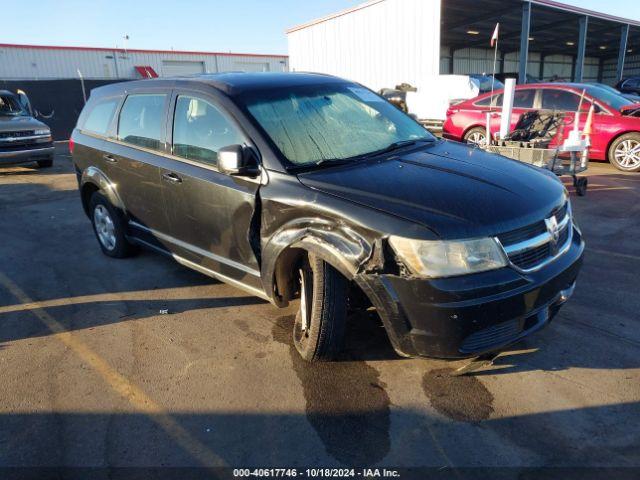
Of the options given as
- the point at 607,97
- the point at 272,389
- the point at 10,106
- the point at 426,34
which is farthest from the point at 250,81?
the point at 426,34

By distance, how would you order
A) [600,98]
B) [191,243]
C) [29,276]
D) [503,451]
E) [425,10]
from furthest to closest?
[425,10], [600,98], [29,276], [191,243], [503,451]

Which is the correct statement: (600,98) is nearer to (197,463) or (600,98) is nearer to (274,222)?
(274,222)

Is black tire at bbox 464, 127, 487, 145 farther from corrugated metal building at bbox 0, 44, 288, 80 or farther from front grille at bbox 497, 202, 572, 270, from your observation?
corrugated metal building at bbox 0, 44, 288, 80

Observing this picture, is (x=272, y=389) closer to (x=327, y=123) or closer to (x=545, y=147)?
(x=327, y=123)

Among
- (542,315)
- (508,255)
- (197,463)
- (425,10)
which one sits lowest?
(197,463)

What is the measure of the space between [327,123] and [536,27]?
102 ft

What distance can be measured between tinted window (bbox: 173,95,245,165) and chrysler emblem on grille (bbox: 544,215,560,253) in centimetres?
198

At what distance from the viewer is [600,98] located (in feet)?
30.8

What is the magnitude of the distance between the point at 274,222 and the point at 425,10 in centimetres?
1818

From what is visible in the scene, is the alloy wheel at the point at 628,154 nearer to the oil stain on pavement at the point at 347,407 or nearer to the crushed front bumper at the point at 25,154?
the oil stain on pavement at the point at 347,407

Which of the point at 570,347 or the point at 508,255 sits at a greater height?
the point at 508,255

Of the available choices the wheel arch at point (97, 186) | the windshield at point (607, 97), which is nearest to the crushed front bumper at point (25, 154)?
the wheel arch at point (97, 186)

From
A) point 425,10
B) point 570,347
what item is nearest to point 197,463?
point 570,347

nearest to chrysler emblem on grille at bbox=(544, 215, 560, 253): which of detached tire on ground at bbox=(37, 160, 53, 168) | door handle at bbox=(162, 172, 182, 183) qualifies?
door handle at bbox=(162, 172, 182, 183)
